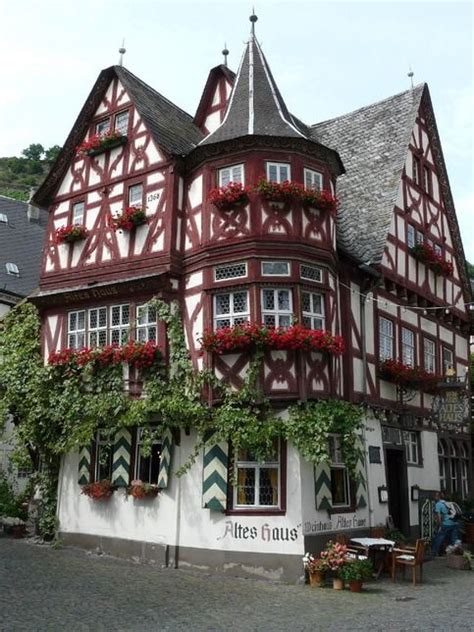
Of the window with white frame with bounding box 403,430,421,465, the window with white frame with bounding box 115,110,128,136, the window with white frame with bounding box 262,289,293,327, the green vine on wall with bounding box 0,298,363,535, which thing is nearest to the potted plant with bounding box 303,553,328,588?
the green vine on wall with bounding box 0,298,363,535

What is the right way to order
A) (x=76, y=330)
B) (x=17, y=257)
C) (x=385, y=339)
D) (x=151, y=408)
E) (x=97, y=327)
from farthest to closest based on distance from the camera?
(x=17, y=257)
(x=385, y=339)
(x=76, y=330)
(x=97, y=327)
(x=151, y=408)

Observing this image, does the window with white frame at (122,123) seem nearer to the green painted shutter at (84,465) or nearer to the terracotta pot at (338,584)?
the green painted shutter at (84,465)

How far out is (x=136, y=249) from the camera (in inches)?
677

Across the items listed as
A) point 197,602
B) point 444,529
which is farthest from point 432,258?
point 197,602

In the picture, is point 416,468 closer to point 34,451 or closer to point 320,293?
point 320,293

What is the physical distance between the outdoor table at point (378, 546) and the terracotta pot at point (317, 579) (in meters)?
1.23

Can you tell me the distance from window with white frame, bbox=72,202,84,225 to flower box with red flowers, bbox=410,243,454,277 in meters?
9.27

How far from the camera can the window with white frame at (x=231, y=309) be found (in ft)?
50.1

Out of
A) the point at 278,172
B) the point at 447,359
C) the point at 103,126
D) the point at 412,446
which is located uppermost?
the point at 103,126

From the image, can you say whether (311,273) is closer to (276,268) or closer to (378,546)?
(276,268)

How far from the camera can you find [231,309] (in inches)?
607

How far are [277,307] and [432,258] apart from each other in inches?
295

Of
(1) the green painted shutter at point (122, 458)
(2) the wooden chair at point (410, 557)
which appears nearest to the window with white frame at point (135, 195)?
(1) the green painted shutter at point (122, 458)

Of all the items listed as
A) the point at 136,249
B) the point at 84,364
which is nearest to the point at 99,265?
the point at 136,249
